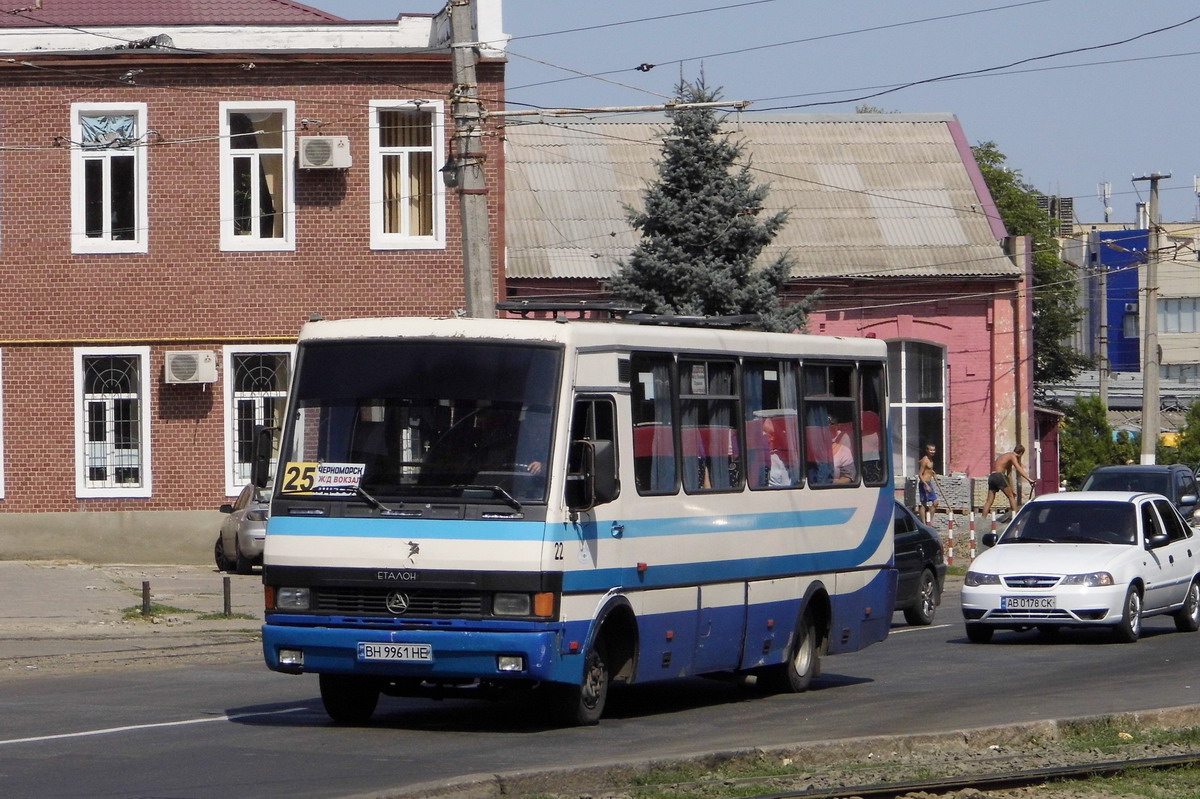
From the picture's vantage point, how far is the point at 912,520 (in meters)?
21.5

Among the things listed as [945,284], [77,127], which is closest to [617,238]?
[945,284]

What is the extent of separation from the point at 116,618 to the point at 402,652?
1044 cm

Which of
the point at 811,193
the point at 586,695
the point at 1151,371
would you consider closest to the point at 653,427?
the point at 586,695

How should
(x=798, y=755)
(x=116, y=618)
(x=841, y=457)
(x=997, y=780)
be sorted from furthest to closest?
(x=116, y=618), (x=841, y=457), (x=798, y=755), (x=997, y=780)

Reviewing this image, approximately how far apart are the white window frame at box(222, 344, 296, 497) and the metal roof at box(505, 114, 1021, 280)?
30.4 feet

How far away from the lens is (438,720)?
1208 cm

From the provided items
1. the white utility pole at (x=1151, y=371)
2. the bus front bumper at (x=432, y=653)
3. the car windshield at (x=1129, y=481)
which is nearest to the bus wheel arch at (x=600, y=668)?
the bus front bumper at (x=432, y=653)

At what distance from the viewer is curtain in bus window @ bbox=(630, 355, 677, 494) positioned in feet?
39.2

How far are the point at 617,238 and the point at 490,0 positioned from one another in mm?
10259

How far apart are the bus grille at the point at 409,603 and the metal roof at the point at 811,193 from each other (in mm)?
26274

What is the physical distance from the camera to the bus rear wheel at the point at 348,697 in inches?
457

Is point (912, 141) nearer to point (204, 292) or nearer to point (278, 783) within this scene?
point (204, 292)

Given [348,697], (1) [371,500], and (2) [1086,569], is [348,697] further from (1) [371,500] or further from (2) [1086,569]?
(2) [1086,569]

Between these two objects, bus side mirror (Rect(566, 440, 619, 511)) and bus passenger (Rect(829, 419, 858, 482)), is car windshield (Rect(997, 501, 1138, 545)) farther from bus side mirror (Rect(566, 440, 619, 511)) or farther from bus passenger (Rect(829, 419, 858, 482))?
bus side mirror (Rect(566, 440, 619, 511))
